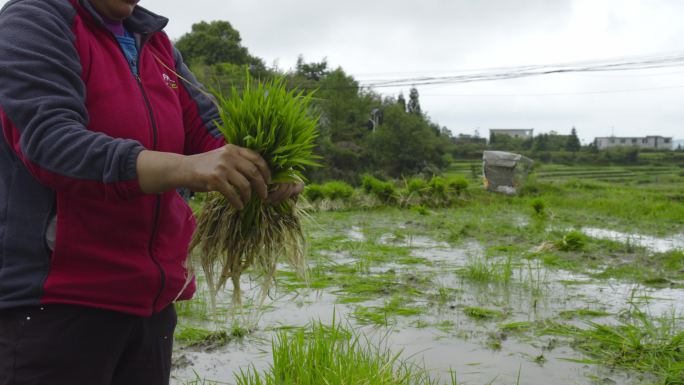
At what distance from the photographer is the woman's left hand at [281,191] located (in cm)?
168

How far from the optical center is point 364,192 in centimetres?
1355

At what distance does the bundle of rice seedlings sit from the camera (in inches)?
65.1

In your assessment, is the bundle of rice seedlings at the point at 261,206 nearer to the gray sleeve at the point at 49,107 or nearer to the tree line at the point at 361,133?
the gray sleeve at the point at 49,107

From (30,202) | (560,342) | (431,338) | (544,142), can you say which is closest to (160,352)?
(30,202)

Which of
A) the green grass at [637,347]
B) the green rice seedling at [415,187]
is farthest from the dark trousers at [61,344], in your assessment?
the green rice seedling at [415,187]

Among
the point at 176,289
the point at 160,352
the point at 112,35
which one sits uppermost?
the point at 112,35

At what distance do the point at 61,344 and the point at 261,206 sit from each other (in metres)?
0.65

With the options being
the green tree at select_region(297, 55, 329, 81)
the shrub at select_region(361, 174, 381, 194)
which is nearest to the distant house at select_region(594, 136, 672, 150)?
the green tree at select_region(297, 55, 329, 81)

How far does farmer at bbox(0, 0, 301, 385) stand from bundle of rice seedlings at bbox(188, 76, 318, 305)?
9 centimetres

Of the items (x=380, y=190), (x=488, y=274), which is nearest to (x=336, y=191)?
(x=380, y=190)

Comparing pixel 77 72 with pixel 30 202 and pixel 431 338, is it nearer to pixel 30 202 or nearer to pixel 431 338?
pixel 30 202

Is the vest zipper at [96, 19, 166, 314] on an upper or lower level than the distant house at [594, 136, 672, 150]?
lower

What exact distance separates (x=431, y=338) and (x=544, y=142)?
138ft

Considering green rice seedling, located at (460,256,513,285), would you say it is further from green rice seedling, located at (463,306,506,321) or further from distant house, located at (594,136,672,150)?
distant house, located at (594,136,672,150)
